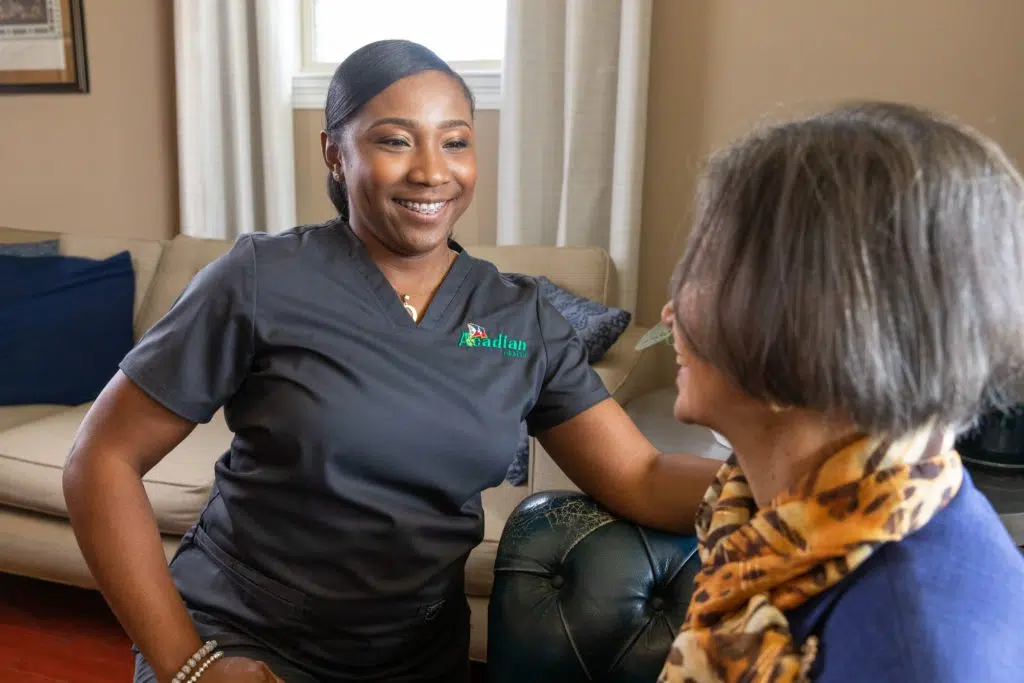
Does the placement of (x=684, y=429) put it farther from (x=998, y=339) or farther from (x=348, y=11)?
(x=348, y=11)

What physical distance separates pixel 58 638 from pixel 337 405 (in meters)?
1.58

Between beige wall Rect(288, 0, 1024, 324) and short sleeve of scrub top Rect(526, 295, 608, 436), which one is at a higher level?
beige wall Rect(288, 0, 1024, 324)

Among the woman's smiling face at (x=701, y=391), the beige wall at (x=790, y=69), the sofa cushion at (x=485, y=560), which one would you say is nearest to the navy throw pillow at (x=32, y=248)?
the beige wall at (x=790, y=69)

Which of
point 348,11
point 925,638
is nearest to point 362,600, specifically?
point 925,638

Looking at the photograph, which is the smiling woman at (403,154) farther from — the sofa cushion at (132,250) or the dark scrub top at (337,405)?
the sofa cushion at (132,250)

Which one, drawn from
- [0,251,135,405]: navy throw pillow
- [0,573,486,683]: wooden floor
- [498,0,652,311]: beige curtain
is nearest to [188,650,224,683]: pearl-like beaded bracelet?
[0,573,486,683]: wooden floor

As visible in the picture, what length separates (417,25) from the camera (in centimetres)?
293

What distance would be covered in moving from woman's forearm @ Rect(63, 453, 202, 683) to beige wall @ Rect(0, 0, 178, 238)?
2429 millimetres

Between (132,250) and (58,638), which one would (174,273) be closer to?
(132,250)

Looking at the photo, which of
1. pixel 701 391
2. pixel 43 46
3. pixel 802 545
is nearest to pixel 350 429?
pixel 701 391

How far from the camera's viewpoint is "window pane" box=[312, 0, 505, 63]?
2.84 meters

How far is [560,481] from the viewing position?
→ 1.63 meters

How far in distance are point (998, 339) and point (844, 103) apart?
0.20 metres

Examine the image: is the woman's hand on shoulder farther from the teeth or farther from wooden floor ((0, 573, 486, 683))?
wooden floor ((0, 573, 486, 683))
